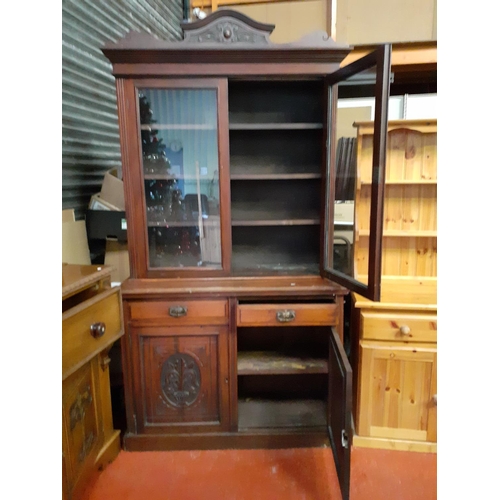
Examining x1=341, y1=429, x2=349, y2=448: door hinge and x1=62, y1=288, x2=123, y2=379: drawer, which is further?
x1=341, y1=429, x2=349, y2=448: door hinge

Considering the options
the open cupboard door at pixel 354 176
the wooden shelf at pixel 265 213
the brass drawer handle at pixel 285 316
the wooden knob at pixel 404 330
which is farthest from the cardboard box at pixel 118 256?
the wooden knob at pixel 404 330

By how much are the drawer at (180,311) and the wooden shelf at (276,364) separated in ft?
0.96

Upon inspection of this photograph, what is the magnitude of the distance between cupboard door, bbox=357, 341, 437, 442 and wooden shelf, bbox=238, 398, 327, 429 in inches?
8.9

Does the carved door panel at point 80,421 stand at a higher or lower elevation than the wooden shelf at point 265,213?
lower

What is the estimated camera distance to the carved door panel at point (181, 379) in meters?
1.64

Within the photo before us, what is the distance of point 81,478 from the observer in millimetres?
1346

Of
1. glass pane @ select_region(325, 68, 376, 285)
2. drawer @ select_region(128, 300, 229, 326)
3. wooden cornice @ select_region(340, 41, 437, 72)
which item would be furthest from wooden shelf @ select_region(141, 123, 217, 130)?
wooden cornice @ select_region(340, 41, 437, 72)

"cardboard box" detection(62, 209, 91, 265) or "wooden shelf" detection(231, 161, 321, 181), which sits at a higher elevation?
"wooden shelf" detection(231, 161, 321, 181)

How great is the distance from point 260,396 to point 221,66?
1.62 m

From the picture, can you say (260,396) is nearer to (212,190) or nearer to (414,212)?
(212,190)

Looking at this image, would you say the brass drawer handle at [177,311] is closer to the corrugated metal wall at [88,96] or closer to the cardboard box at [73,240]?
the cardboard box at [73,240]

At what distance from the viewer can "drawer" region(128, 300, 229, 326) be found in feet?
5.26

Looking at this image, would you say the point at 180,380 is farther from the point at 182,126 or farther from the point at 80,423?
the point at 182,126

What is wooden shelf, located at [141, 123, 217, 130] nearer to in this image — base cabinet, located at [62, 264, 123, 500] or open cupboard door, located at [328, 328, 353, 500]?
base cabinet, located at [62, 264, 123, 500]
